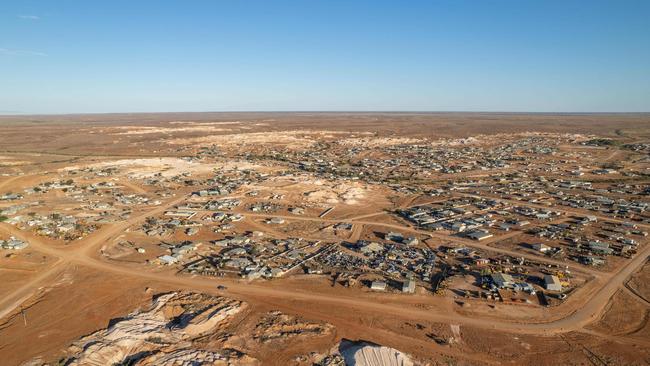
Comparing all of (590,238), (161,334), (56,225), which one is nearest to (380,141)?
(590,238)

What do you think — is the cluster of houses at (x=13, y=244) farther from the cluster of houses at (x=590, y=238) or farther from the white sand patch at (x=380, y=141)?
the white sand patch at (x=380, y=141)

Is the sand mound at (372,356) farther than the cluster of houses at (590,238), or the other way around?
the cluster of houses at (590,238)

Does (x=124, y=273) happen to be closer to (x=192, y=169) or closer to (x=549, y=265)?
(x=549, y=265)

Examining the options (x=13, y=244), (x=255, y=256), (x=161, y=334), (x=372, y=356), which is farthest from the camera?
(x=13, y=244)

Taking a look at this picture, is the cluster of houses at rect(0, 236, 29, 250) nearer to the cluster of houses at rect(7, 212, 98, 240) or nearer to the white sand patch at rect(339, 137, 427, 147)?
the cluster of houses at rect(7, 212, 98, 240)

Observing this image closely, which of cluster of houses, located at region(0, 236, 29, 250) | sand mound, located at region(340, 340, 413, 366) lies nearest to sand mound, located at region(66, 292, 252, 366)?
sand mound, located at region(340, 340, 413, 366)

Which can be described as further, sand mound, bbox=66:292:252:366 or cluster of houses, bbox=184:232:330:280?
cluster of houses, bbox=184:232:330:280

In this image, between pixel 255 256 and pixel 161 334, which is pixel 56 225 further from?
pixel 161 334

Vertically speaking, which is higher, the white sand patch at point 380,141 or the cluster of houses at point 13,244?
the white sand patch at point 380,141

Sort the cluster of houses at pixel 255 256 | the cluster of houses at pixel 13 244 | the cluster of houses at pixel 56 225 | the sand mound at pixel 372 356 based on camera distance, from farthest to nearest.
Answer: the cluster of houses at pixel 56 225 → the cluster of houses at pixel 13 244 → the cluster of houses at pixel 255 256 → the sand mound at pixel 372 356

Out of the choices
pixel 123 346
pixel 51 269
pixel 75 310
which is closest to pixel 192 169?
pixel 51 269

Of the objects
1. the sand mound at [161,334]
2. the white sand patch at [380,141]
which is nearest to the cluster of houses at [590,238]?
the sand mound at [161,334]
